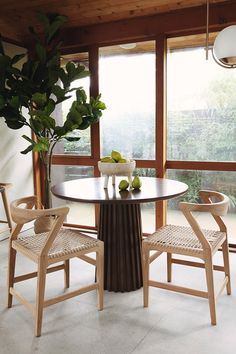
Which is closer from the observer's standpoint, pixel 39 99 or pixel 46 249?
pixel 46 249

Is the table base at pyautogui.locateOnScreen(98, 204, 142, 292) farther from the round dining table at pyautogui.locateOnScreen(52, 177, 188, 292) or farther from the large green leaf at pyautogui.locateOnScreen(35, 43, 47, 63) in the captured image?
the large green leaf at pyautogui.locateOnScreen(35, 43, 47, 63)

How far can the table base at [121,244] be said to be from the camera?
2.59 m

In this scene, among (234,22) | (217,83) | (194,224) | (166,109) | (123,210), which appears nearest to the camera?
(194,224)

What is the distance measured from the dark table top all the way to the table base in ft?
0.58

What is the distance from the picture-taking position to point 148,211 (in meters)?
4.00

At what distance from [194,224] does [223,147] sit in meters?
1.66

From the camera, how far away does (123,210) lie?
2598 mm

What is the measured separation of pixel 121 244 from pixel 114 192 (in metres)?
0.43

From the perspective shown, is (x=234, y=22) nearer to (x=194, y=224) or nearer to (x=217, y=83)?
(x=217, y=83)

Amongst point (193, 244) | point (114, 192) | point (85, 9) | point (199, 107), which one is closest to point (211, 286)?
point (193, 244)

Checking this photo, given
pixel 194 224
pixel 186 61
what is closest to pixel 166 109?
pixel 186 61

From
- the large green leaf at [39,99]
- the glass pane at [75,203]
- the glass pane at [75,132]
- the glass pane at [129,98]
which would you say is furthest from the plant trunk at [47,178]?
the glass pane at [129,98]

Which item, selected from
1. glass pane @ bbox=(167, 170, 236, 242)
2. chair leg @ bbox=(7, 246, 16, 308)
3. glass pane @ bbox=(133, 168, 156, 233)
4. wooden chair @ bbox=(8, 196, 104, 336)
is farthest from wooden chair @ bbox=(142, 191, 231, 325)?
glass pane @ bbox=(133, 168, 156, 233)

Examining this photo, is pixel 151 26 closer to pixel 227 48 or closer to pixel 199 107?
pixel 199 107
